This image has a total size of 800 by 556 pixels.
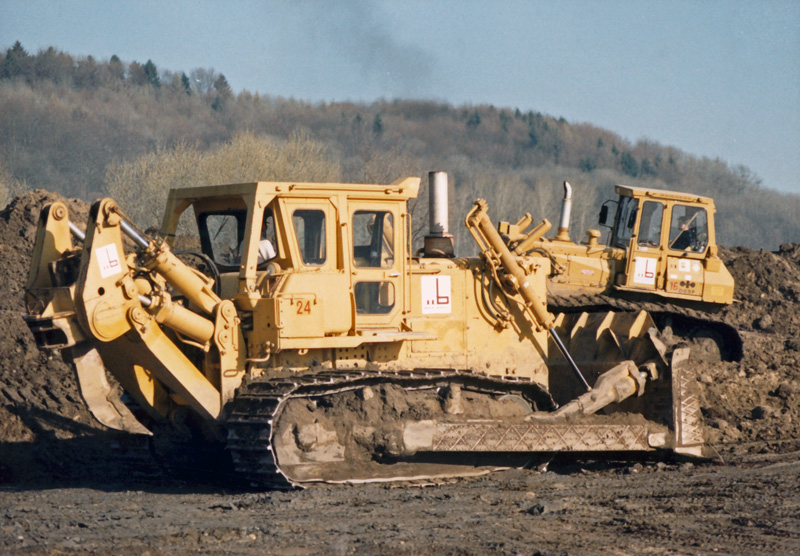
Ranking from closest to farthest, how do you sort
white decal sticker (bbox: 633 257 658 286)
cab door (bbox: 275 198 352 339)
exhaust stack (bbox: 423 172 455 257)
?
1. cab door (bbox: 275 198 352 339)
2. exhaust stack (bbox: 423 172 455 257)
3. white decal sticker (bbox: 633 257 658 286)

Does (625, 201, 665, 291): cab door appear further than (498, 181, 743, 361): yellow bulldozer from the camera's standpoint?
Yes

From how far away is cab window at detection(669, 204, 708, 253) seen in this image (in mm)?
17719

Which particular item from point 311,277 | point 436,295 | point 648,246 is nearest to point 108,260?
point 311,277

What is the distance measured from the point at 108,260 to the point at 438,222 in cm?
406

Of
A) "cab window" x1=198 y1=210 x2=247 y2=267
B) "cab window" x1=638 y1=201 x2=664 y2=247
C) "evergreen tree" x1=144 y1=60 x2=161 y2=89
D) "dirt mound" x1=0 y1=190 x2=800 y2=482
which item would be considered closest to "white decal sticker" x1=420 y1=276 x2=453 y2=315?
"cab window" x1=198 y1=210 x2=247 y2=267

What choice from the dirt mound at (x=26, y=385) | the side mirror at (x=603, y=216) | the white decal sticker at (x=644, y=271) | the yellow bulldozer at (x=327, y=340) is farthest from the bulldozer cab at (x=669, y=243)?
the dirt mound at (x=26, y=385)

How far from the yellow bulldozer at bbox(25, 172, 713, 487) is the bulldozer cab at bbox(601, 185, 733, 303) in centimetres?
615

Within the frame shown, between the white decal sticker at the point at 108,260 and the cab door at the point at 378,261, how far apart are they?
2.37 meters

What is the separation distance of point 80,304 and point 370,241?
304 cm

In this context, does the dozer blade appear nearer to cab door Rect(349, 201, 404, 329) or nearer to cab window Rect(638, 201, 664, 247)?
cab door Rect(349, 201, 404, 329)

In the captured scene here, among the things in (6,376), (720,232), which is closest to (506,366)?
(6,376)

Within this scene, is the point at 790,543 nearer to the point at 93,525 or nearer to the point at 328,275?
the point at 328,275

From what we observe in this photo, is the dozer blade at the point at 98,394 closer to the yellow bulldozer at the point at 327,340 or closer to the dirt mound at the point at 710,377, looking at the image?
the yellow bulldozer at the point at 327,340

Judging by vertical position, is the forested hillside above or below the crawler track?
above
